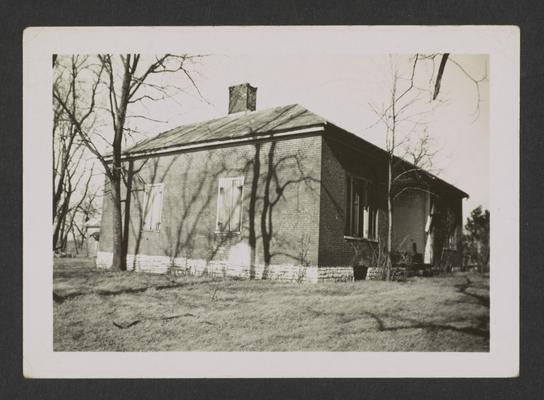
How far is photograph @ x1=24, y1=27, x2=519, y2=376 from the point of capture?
4.02 m

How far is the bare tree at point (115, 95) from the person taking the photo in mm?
4125

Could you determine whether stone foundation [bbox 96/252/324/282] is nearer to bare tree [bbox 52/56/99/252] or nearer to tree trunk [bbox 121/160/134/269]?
tree trunk [bbox 121/160/134/269]

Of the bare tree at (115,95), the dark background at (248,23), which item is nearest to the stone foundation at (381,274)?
the dark background at (248,23)

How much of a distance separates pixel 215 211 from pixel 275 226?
0.83 metres

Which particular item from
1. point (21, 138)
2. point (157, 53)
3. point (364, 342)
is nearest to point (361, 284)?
point (364, 342)

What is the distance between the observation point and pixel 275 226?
17.5 ft

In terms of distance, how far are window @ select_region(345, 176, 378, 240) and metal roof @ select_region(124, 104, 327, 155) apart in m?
0.94

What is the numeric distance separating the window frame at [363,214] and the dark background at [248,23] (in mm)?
1600

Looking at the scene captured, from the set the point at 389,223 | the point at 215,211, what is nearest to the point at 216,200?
the point at 215,211

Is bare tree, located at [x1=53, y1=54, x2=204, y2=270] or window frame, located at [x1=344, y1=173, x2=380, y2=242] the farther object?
window frame, located at [x1=344, y1=173, x2=380, y2=242]

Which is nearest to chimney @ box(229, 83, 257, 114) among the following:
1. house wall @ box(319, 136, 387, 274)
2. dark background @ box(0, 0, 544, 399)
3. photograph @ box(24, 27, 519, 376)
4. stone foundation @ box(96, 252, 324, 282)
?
photograph @ box(24, 27, 519, 376)

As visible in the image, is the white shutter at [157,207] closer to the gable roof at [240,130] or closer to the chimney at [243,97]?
the gable roof at [240,130]

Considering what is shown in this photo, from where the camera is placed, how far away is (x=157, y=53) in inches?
158

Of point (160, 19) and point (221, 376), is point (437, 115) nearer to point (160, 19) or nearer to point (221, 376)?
point (160, 19)
